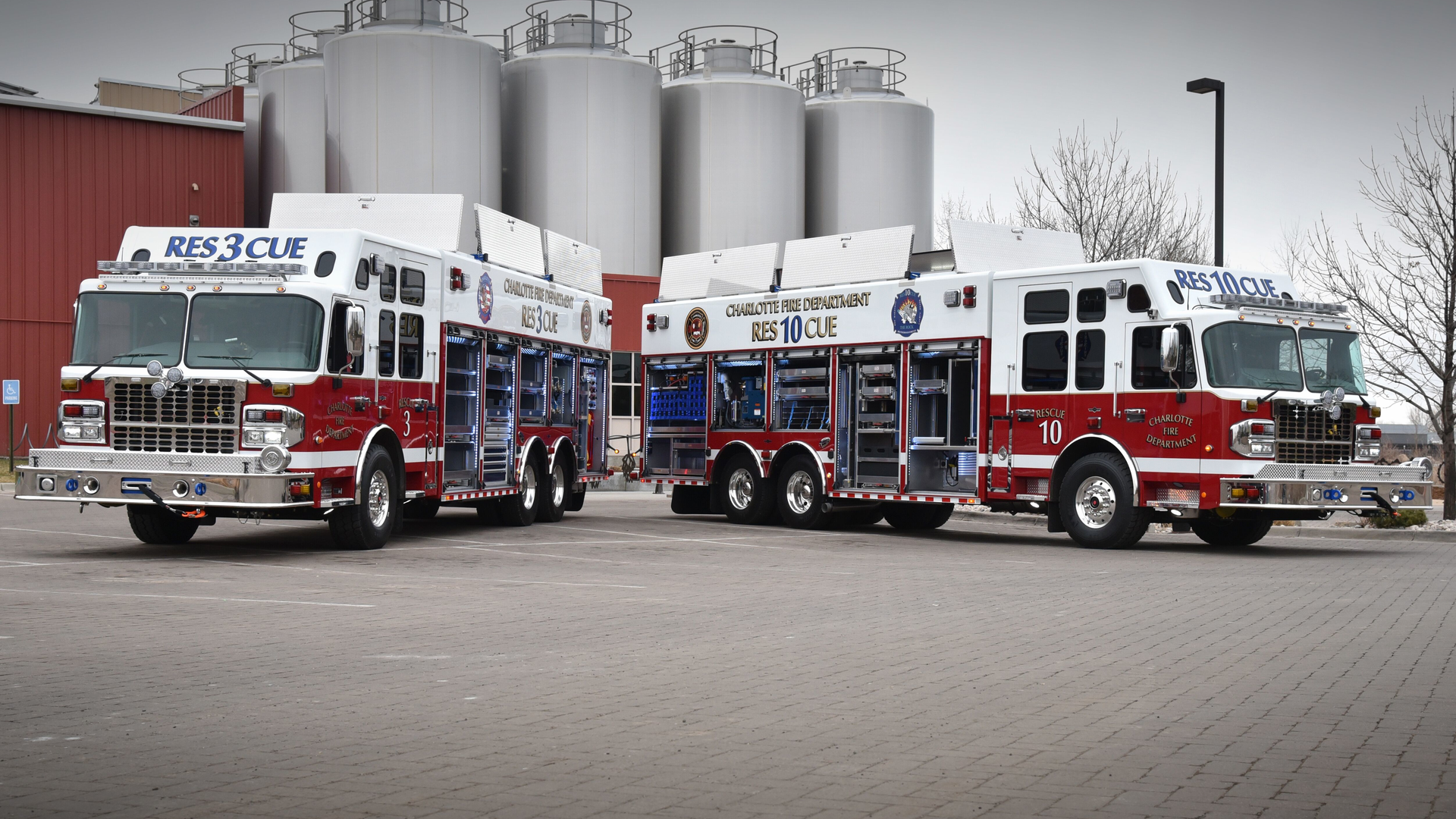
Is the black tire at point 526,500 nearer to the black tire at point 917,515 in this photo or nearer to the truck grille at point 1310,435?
the black tire at point 917,515

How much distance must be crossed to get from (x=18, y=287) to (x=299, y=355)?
28226 mm

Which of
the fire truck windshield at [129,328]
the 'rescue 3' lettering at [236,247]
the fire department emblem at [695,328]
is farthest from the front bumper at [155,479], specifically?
the fire department emblem at [695,328]

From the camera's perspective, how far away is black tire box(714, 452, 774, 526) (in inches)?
891

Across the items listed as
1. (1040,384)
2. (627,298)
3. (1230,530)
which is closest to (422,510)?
(1040,384)

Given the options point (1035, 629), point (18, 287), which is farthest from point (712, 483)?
point (18, 287)

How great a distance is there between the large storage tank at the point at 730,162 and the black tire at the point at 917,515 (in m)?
23.7

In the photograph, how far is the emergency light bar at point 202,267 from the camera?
1546cm

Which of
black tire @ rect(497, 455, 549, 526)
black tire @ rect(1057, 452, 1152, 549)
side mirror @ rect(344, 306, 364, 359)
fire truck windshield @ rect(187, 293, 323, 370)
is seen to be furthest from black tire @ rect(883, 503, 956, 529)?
fire truck windshield @ rect(187, 293, 323, 370)

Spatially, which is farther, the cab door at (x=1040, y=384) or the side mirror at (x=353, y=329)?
the cab door at (x=1040, y=384)

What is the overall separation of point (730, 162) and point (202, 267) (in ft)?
107

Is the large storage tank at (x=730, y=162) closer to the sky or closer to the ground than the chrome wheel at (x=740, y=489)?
closer to the sky

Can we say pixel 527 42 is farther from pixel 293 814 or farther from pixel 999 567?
pixel 293 814

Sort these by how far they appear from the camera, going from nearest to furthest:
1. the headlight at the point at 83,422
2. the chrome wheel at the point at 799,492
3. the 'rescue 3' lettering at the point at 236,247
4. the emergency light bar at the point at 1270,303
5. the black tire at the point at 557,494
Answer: the headlight at the point at 83,422
the 'rescue 3' lettering at the point at 236,247
the emergency light bar at the point at 1270,303
the chrome wheel at the point at 799,492
the black tire at the point at 557,494

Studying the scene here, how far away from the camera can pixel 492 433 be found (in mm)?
19969
